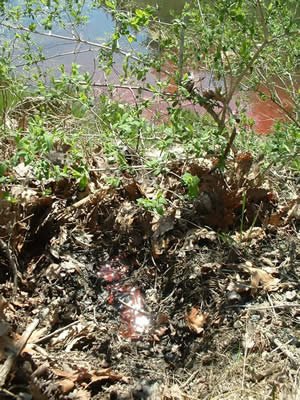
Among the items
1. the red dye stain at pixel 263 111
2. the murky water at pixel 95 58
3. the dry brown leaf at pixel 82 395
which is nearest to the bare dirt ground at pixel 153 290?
the dry brown leaf at pixel 82 395

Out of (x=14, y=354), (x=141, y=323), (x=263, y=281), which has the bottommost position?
(x=141, y=323)

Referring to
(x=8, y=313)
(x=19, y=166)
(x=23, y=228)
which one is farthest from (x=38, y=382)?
(x=19, y=166)

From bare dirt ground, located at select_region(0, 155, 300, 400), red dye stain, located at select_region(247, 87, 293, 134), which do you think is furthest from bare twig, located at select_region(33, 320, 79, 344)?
red dye stain, located at select_region(247, 87, 293, 134)

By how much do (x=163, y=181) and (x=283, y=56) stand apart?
1737 mm

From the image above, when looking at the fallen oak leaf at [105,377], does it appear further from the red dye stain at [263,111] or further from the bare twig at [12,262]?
the red dye stain at [263,111]

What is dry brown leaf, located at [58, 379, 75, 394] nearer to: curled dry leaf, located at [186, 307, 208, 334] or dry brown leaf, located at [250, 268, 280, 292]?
curled dry leaf, located at [186, 307, 208, 334]

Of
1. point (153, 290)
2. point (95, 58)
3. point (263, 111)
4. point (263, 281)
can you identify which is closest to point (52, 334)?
point (153, 290)

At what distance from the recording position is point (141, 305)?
2.87 m

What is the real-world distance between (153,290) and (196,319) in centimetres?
34

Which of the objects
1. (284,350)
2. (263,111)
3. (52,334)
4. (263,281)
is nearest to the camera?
(284,350)

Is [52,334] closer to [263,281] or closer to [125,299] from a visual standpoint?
[125,299]

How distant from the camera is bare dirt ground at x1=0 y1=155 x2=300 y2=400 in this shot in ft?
7.84

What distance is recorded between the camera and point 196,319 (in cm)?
264

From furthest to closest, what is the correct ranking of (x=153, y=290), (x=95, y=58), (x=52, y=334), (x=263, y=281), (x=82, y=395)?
(x=95, y=58) → (x=153, y=290) → (x=263, y=281) → (x=52, y=334) → (x=82, y=395)
